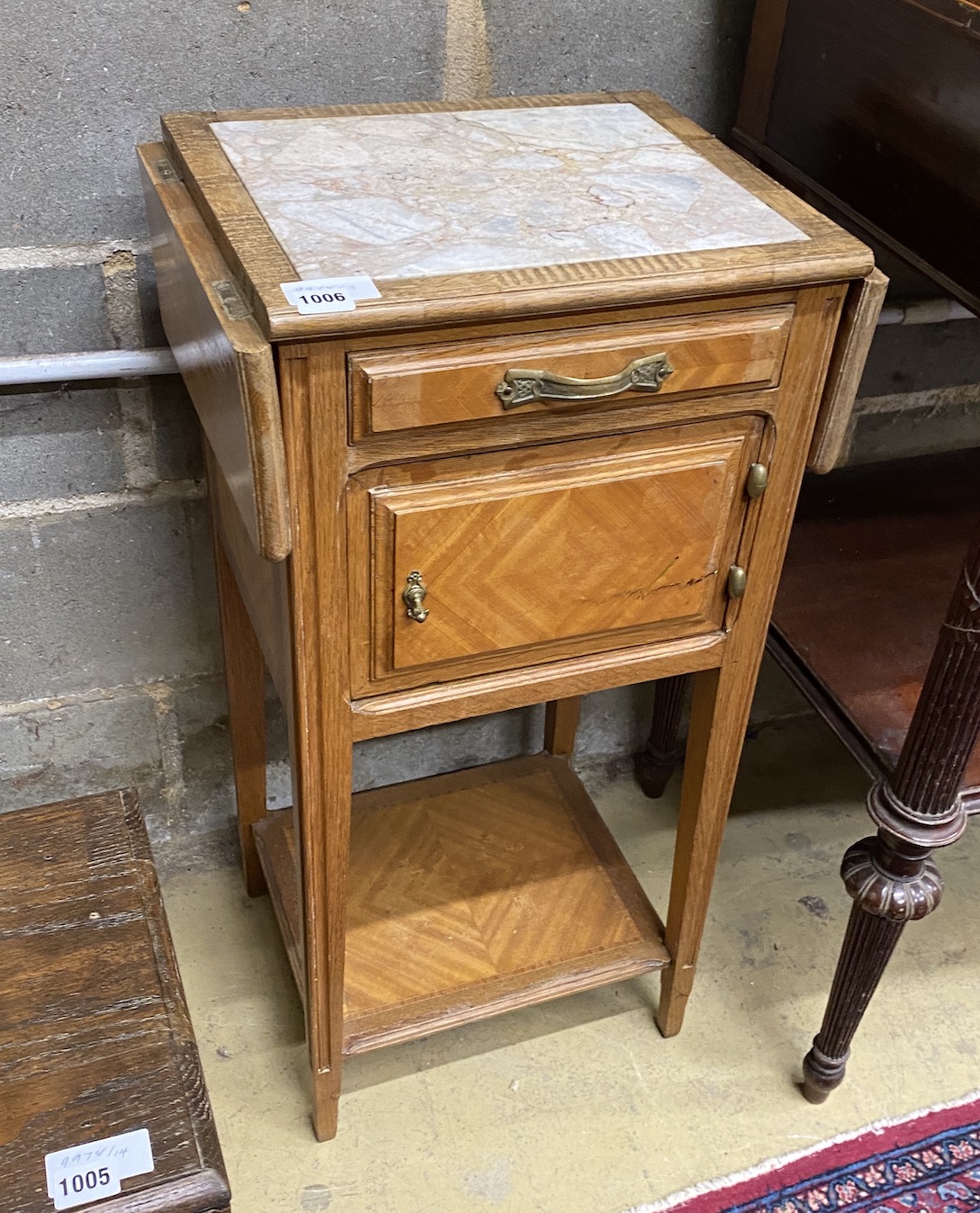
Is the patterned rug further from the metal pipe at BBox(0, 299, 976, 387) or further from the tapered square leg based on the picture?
the metal pipe at BBox(0, 299, 976, 387)

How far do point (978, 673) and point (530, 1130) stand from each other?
0.69 m

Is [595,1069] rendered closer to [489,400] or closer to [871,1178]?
[871,1178]

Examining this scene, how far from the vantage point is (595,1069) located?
4.34 ft

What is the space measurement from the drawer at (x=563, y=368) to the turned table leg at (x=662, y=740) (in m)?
0.74

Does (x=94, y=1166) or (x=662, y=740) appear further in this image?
(x=662, y=740)

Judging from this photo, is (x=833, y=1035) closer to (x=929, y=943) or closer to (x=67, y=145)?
(x=929, y=943)

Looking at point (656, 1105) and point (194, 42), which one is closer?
point (194, 42)

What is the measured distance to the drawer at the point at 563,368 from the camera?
0.76 metres

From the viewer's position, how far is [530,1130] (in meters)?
1.26

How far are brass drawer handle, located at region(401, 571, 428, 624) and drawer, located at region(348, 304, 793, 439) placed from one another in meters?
0.12

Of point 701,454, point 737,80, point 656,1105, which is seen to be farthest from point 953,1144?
point 737,80

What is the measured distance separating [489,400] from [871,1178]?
3.11 ft

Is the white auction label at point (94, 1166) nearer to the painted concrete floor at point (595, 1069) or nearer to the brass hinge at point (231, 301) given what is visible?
the painted concrete floor at point (595, 1069)

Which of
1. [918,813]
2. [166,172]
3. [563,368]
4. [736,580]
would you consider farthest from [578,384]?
[918,813]
